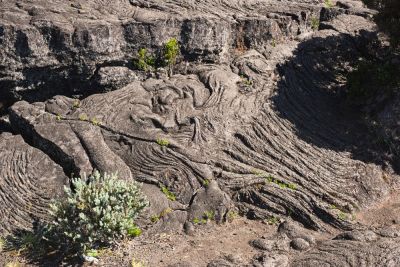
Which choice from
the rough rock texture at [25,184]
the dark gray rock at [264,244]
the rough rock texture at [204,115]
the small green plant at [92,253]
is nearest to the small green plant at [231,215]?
the rough rock texture at [204,115]

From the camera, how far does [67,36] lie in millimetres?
15648

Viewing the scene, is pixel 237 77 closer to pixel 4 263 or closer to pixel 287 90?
pixel 287 90

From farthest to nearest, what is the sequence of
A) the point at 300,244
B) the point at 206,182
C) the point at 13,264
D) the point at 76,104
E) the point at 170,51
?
the point at 170,51, the point at 76,104, the point at 206,182, the point at 300,244, the point at 13,264

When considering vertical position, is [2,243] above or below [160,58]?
below

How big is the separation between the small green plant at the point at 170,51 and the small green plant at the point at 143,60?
0.50 metres

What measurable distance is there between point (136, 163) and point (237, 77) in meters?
5.24

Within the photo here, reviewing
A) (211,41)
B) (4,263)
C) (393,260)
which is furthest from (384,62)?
(4,263)

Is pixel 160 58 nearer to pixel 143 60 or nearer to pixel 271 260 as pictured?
pixel 143 60

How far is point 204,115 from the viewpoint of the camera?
1543 centimetres

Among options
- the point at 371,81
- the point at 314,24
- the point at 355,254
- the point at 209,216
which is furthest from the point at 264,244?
the point at 314,24

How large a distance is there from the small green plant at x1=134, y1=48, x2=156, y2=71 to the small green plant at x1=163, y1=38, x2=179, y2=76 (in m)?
0.50

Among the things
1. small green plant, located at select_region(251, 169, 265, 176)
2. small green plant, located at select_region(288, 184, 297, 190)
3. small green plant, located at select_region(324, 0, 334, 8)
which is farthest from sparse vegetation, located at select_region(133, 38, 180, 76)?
small green plant, located at select_region(324, 0, 334, 8)

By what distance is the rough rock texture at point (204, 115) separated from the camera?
13.4m

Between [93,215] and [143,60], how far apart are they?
7259 millimetres
